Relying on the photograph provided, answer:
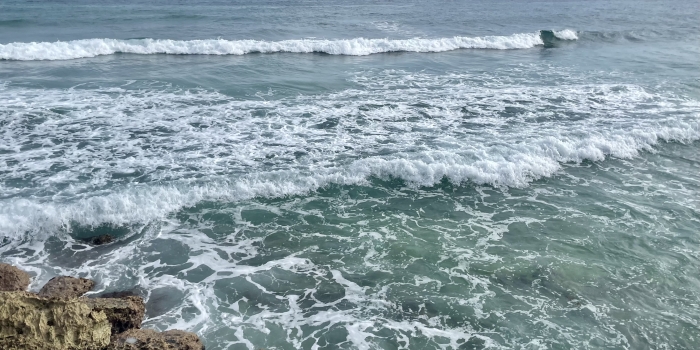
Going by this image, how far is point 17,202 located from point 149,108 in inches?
254

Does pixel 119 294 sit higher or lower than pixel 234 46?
lower

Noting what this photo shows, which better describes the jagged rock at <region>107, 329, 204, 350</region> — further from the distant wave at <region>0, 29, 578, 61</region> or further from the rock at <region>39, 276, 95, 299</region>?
the distant wave at <region>0, 29, 578, 61</region>

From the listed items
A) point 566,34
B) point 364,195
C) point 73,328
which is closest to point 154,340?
point 73,328

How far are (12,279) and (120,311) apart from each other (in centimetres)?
235

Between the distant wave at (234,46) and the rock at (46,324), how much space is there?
67.3 feet

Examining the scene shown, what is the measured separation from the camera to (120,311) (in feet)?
23.6

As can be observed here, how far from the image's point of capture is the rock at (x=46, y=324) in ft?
19.3

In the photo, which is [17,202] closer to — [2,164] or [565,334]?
[2,164]

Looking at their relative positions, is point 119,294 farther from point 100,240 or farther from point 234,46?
point 234,46

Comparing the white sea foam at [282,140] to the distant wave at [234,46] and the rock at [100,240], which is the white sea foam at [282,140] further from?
the distant wave at [234,46]

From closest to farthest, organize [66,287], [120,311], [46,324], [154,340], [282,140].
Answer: [46,324] < [154,340] < [120,311] < [66,287] < [282,140]

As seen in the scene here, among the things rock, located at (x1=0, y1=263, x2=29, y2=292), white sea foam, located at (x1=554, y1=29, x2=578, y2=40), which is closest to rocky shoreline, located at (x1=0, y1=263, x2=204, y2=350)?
rock, located at (x1=0, y1=263, x2=29, y2=292)

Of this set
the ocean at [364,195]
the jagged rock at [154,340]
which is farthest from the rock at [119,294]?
the jagged rock at [154,340]

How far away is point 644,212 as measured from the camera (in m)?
11.2
